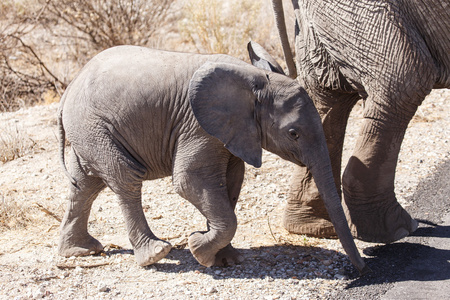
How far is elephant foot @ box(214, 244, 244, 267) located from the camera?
13.6 ft

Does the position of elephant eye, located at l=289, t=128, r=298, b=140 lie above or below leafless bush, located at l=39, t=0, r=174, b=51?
below

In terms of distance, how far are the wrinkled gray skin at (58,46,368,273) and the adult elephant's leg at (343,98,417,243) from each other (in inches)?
21.4

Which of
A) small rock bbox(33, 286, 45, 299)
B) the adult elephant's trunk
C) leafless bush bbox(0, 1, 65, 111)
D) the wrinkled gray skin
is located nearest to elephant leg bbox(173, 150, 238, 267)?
the wrinkled gray skin

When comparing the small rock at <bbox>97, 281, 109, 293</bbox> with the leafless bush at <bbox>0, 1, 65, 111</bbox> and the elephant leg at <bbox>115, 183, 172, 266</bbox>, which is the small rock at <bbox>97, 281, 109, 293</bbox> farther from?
the leafless bush at <bbox>0, 1, 65, 111</bbox>

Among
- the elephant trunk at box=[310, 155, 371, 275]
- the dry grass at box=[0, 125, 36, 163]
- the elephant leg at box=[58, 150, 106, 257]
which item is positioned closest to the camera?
the elephant trunk at box=[310, 155, 371, 275]

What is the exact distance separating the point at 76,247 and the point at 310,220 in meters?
1.79

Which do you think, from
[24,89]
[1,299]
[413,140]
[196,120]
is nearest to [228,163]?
[196,120]

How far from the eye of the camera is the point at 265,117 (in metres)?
3.68

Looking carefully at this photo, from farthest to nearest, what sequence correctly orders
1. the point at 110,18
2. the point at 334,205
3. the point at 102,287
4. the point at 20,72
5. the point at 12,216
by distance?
the point at 110,18 → the point at 20,72 → the point at 12,216 → the point at 102,287 → the point at 334,205

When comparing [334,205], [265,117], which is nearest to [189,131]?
[265,117]

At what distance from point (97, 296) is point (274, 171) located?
270cm

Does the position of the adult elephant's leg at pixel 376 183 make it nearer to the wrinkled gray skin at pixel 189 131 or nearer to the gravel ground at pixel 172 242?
the gravel ground at pixel 172 242

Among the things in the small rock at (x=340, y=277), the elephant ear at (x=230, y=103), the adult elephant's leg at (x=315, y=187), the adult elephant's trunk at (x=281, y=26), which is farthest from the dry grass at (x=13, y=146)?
the small rock at (x=340, y=277)

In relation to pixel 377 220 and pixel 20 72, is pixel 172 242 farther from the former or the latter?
pixel 20 72
